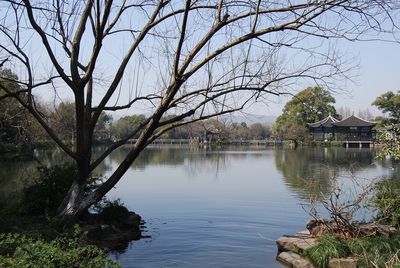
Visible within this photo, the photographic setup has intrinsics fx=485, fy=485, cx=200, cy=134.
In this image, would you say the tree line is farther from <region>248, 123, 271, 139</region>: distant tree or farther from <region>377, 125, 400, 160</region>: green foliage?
<region>377, 125, 400, 160</region>: green foliage

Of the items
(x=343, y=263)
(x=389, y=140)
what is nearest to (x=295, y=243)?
(x=343, y=263)

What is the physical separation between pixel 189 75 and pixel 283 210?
20.7ft

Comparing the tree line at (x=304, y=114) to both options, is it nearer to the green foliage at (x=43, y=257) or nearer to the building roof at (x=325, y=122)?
the building roof at (x=325, y=122)

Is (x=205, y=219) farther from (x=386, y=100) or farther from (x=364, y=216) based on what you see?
(x=386, y=100)

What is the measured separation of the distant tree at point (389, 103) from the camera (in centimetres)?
5412

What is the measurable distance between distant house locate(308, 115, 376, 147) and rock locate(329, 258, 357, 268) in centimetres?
5575

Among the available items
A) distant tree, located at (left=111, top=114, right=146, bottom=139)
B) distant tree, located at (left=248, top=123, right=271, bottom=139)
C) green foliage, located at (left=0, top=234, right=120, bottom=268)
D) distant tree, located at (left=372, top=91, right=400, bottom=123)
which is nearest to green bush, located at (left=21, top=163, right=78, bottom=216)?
green foliage, located at (left=0, top=234, right=120, bottom=268)

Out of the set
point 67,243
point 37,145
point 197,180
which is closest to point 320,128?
point 37,145

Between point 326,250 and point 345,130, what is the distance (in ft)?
191

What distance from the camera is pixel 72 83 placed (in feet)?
27.1

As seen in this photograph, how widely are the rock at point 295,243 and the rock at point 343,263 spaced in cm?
78

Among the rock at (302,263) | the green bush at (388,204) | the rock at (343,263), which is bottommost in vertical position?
the rock at (302,263)

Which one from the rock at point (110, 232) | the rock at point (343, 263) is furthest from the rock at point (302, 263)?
the rock at point (110, 232)

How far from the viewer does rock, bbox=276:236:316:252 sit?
7902 millimetres
